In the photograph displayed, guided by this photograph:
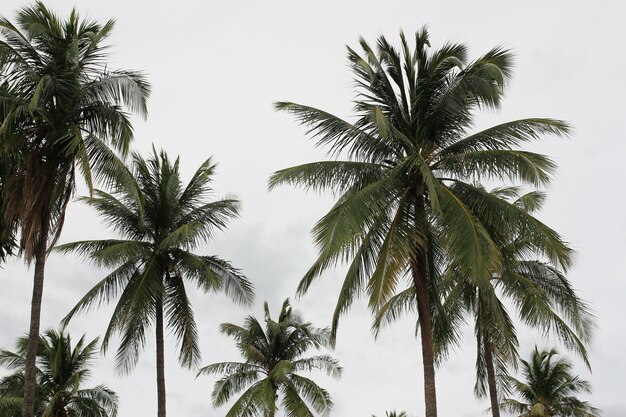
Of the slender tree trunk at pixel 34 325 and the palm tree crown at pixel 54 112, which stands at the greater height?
the palm tree crown at pixel 54 112

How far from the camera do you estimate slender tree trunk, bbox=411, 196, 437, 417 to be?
49.1 feet

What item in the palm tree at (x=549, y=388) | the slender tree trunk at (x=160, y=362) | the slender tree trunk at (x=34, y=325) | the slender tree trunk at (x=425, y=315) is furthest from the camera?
the palm tree at (x=549, y=388)

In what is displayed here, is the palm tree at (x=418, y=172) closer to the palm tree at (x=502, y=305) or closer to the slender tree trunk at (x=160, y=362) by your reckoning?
A: the palm tree at (x=502, y=305)

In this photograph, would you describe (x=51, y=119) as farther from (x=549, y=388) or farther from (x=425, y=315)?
(x=549, y=388)

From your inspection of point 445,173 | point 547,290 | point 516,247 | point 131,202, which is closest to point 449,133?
point 445,173

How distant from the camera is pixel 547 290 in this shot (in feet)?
75.3

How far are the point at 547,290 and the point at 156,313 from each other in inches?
501

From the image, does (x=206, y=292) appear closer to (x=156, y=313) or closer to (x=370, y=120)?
(x=156, y=313)

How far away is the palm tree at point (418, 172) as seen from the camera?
47.5 feet

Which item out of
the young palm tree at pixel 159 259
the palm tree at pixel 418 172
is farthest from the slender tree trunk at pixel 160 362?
the palm tree at pixel 418 172

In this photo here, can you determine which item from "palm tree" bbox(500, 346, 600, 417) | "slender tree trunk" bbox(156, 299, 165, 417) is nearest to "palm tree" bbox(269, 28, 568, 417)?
"slender tree trunk" bbox(156, 299, 165, 417)

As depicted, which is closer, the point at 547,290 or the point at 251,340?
the point at 547,290

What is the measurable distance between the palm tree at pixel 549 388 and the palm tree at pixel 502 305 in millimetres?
9488

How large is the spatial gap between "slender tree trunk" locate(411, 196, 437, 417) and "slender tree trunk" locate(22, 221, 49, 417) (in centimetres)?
815
